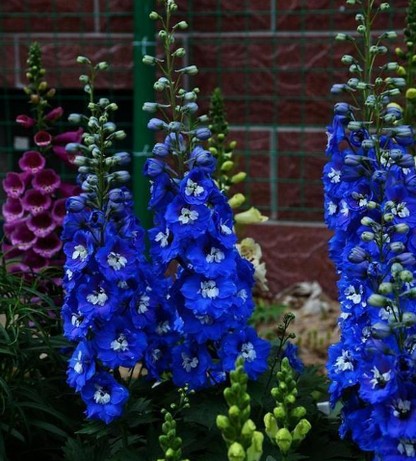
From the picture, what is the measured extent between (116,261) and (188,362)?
0.32 metres

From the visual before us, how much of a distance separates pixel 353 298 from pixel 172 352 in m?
0.49

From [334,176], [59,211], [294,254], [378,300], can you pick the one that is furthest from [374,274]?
[294,254]

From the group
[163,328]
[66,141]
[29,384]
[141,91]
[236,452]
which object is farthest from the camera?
[141,91]

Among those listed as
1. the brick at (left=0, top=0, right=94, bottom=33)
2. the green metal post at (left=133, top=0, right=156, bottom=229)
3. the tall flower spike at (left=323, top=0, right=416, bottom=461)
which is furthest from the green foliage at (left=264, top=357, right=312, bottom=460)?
the brick at (left=0, top=0, right=94, bottom=33)

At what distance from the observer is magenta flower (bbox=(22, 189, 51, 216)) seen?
10.0 ft

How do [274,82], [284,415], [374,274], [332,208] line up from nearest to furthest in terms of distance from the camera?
[284,415], [374,274], [332,208], [274,82]

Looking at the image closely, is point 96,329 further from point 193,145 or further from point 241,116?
point 241,116

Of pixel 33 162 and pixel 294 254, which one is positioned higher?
pixel 33 162

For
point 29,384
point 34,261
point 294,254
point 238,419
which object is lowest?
point 294,254

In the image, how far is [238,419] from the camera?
1598 millimetres

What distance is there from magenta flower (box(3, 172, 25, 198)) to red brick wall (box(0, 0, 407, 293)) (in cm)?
196

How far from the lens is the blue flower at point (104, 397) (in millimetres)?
2266

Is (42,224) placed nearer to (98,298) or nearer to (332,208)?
(98,298)

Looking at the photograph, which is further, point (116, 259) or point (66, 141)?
point (66, 141)
